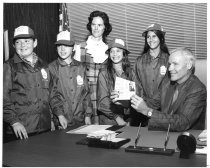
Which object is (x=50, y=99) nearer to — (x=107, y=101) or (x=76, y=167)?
(x=107, y=101)

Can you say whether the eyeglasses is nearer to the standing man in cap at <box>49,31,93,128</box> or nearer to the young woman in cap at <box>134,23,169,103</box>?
the standing man in cap at <box>49,31,93,128</box>

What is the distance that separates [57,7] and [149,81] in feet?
5.52

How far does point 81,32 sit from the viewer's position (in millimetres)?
3971

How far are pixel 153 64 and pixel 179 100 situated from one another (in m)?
0.91

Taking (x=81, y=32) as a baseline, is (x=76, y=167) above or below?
below

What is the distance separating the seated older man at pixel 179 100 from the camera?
191 cm

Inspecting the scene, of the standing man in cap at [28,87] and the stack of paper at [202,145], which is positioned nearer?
the stack of paper at [202,145]

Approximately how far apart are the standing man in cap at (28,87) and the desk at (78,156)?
1.89 ft

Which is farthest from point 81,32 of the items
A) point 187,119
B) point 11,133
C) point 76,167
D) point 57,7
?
point 76,167

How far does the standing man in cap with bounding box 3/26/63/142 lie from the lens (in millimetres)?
2271

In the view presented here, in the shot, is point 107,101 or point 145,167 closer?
point 145,167

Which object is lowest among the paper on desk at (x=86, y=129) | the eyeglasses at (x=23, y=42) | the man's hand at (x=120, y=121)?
the man's hand at (x=120, y=121)

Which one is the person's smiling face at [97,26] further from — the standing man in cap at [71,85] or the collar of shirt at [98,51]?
the standing man in cap at [71,85]

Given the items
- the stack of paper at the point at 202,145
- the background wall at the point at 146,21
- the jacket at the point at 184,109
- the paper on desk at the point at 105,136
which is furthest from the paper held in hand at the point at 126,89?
the background wall at the point at 146,21
